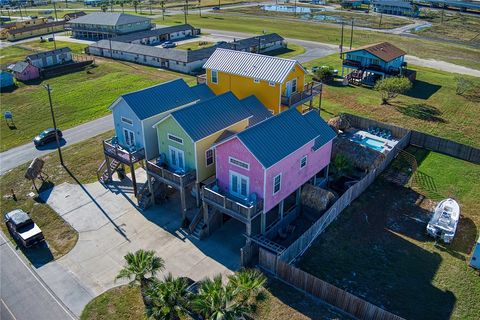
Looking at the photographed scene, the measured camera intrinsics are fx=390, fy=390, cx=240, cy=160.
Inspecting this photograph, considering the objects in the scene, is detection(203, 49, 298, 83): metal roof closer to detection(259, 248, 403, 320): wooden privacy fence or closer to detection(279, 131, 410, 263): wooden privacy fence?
detection(279, 131, 410, 263): wooden privacy fence

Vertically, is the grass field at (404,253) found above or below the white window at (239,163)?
below

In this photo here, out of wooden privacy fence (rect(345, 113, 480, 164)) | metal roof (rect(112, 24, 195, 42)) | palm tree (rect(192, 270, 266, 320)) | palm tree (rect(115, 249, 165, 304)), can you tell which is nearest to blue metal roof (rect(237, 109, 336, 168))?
palm tree (rect(192, 270, 266, 320))

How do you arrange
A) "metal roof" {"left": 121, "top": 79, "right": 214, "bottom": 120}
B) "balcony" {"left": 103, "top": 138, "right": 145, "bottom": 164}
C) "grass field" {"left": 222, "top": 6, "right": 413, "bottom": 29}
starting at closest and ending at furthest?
"metal roof" {"left": 121, "top": 79, "right": 214, "bottom": 120} → "balcony" {"left": 103, "top": 138, "right": 145, "bottom": 164} → "grass field" {"left": 222, "top": 6, "right": 413, "bottom": 29}

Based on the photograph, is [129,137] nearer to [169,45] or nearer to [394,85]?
[394,85]

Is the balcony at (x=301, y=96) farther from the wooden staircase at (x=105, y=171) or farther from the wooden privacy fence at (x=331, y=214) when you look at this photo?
the wooden staircase at (x=105, y=171)

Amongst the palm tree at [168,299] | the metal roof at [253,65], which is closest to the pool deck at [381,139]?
the metal roof at [253,65]
